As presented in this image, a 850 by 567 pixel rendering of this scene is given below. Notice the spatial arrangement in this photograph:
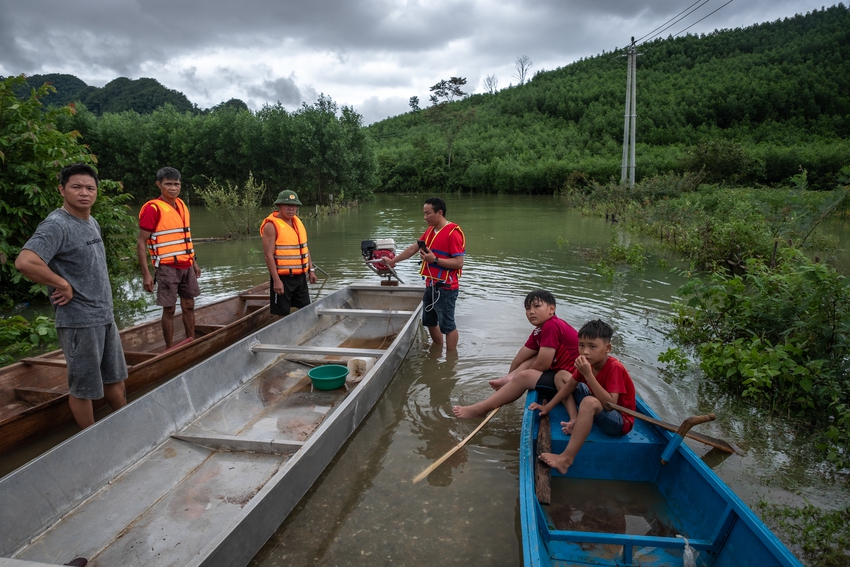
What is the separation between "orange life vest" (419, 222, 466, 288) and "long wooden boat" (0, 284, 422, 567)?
1.01m

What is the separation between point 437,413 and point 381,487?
1.15m

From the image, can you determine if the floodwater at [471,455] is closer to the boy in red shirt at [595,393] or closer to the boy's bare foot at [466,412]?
the boy's bare foot at [466,412]

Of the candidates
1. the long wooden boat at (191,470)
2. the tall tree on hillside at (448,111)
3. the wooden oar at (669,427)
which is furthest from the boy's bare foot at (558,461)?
the tall tree on hillside at (448,111)

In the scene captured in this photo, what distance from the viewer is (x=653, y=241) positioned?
12.7 metres

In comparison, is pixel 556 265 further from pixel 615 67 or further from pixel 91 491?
pixel 615 67

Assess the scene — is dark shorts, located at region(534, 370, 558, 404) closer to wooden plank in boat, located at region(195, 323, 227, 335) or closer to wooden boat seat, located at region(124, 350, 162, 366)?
wooden boat seat, located at region(124, 350, 162, 366)

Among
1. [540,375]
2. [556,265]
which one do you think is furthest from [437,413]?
[556,265]

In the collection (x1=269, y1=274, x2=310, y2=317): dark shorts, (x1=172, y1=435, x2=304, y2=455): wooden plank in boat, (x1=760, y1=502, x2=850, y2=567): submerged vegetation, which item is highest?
(x1=269, y1=274, x2=310, y2=317): dark shorts

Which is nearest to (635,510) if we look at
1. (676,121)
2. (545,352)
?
(545,352)

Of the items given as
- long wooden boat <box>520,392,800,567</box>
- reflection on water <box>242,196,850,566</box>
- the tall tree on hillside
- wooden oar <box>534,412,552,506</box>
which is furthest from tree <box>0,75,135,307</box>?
the tall tree on hillside

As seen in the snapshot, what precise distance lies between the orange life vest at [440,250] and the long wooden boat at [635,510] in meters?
1.76

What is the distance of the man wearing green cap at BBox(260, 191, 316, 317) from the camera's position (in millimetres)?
5352

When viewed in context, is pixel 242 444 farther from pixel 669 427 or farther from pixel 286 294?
pixel 669 427

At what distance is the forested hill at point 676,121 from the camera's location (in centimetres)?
2837
